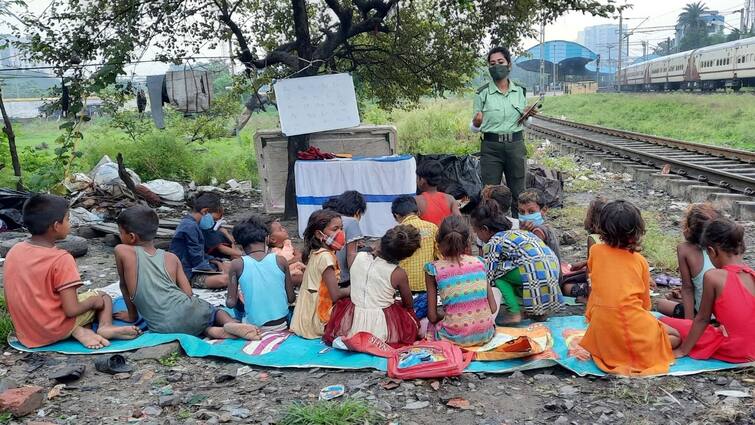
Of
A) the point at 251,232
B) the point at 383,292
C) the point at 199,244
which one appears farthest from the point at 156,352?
the point at 199,244

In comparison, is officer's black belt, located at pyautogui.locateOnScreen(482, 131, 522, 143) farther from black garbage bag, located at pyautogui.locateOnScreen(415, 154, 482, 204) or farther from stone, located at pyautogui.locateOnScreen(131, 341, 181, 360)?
stone, located at pyautogui.locateOnScreen(131, 341, 181, 360)

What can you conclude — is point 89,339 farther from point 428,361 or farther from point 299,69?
point 299,69

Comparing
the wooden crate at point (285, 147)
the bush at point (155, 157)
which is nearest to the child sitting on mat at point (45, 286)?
the wooden crate at point (285, 147)

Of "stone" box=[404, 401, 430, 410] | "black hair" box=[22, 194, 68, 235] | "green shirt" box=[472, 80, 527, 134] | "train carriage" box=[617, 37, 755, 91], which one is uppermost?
"train carriage" box=[617, 37, 755, 91]

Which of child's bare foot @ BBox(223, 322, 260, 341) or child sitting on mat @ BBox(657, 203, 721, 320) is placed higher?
child sitting on mat @ BBox(657, 203, 721, 320)

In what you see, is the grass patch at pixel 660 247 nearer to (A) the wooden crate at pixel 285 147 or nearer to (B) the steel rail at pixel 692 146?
(A) the wooden crate at pixel 285 147

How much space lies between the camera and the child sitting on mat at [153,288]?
4.21 metres

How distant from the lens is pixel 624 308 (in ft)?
11.6

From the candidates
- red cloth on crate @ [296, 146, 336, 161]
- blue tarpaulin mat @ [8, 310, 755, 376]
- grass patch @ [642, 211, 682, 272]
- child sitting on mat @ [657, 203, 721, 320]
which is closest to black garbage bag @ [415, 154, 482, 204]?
red cloth on crate @ [296, 146, 336, 161]

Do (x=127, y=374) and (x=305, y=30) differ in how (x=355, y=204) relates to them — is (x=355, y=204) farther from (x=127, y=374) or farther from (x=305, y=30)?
(x=305, y=30)

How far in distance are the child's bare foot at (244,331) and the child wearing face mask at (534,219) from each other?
2.12m

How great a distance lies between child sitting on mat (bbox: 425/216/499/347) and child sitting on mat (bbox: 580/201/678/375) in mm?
631

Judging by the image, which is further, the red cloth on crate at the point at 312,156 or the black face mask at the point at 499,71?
the red cloth on crate at the point at 312,156

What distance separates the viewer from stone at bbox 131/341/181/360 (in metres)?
3.97
